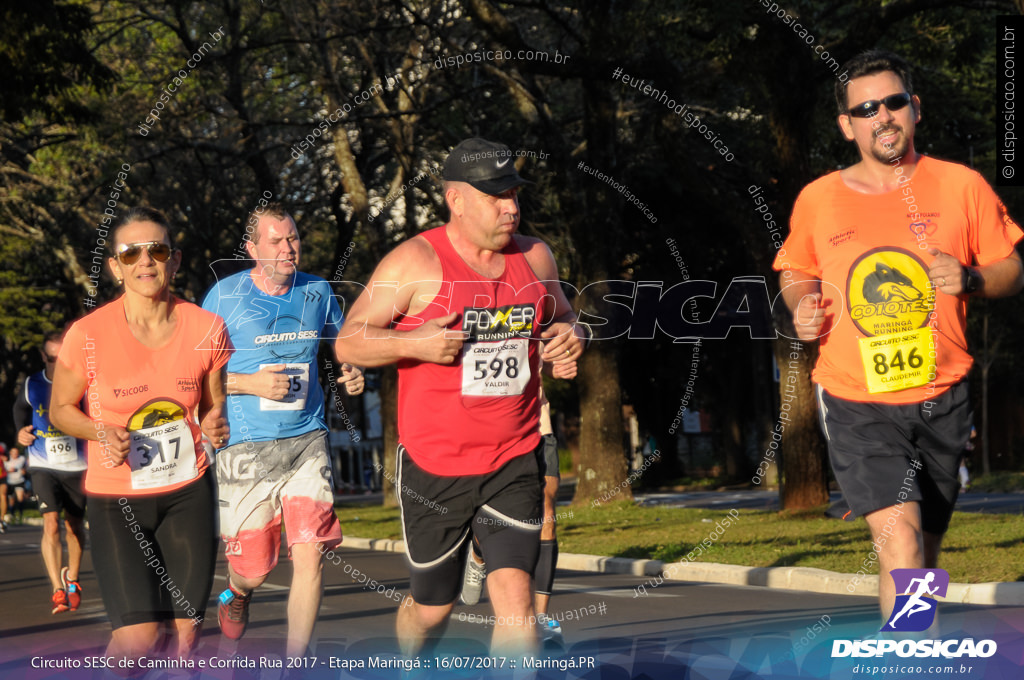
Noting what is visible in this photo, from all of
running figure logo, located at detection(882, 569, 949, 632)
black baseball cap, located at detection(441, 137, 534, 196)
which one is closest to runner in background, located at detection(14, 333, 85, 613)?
black baseball cap, located at detection(441, 137, 534, 196)

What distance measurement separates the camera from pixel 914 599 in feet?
15.8

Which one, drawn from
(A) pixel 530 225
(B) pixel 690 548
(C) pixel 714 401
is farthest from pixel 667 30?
(C) pixel 714 401

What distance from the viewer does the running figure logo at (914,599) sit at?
480 centimetres

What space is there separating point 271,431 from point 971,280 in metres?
3.68

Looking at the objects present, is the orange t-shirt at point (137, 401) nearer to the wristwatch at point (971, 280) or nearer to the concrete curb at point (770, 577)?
the wristwatch at point (971, 280)

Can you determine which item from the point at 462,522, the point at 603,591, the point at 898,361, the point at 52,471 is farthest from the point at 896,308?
the point at 52,471

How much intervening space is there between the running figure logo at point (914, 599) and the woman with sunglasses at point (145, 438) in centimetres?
267

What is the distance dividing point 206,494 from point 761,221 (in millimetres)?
12438

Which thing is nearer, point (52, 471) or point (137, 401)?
point (137, 401)

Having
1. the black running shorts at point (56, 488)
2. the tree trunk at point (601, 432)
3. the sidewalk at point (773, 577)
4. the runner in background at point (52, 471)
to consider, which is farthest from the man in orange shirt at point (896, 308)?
the tree trunk at point (601, 432)

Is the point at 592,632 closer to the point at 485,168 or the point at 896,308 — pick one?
the point at 896,308

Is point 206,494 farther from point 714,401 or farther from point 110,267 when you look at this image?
point 714,401

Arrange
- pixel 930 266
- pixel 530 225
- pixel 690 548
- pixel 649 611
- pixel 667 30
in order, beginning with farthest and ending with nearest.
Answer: pixel 530 225 → pixel 667 30 → pixel 690 548 → pixel 649 611 → pixel 930 266

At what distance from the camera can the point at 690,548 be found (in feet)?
44.4
